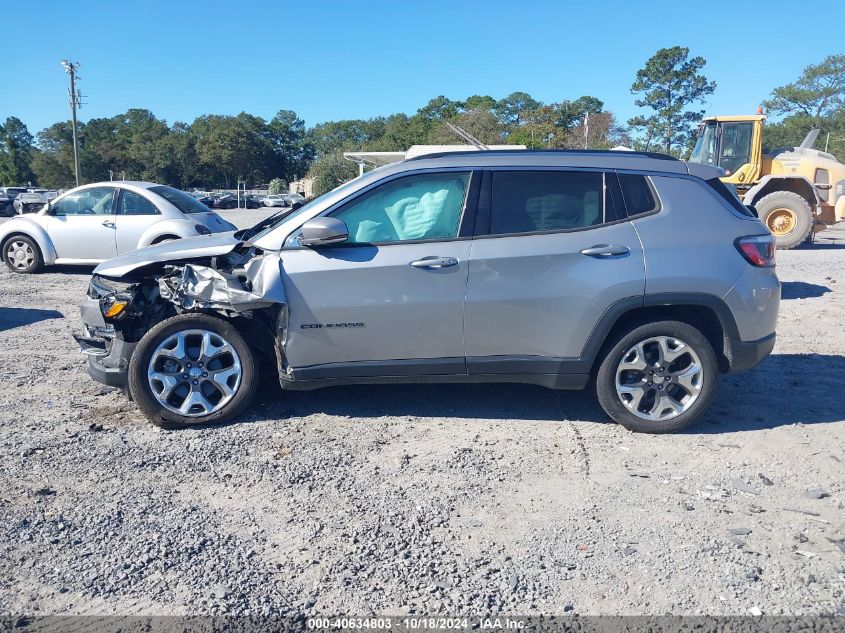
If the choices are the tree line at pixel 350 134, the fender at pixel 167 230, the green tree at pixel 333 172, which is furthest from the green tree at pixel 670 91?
the fender at pixel 167 230

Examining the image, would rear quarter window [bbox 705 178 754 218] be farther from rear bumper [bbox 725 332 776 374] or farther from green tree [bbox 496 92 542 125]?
green tree [bbox 496 92 542 125]

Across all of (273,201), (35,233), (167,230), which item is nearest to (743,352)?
(167,230)

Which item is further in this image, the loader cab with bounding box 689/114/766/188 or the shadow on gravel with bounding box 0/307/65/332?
the loader cab with bounding box 689/114/766/188

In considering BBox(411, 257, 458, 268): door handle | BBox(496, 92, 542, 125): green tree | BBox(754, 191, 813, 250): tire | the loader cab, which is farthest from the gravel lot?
BBox(496, 92, 542, 125): green tree

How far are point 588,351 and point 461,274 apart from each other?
1.00 meters

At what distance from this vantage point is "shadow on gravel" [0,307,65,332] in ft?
26.7

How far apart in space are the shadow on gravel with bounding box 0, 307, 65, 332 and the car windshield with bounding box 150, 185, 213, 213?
10.5ft

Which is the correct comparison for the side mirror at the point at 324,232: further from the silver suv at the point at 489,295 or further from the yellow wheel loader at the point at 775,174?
the yellow wheel loader at the point at 775,174

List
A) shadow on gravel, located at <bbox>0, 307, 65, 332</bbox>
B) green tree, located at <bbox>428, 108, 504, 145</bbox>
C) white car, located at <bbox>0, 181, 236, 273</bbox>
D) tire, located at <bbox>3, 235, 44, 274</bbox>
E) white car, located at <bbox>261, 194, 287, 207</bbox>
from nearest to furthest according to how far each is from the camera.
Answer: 1. shadow on gravel, located at <bbox>0, 307, 65, 332</bbox>
2. white car, located at <bbox>0, 181, 236, 273</bbox>
3. tire, located at <bbox>3, 235, 44, 274</bbox>
4. green tree, located at <bbox>428, 108, 504, 145</bbox>
5. white car, located at <bbox>261, 194, 287, 207</bbox>

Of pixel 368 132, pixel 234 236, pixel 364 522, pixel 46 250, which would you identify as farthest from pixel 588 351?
pixel 368 132

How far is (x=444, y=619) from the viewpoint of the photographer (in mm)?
2830

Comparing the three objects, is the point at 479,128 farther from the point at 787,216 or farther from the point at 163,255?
the point at 163,255

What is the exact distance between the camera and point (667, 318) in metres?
4.79

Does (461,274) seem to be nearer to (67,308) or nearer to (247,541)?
(247,541)
